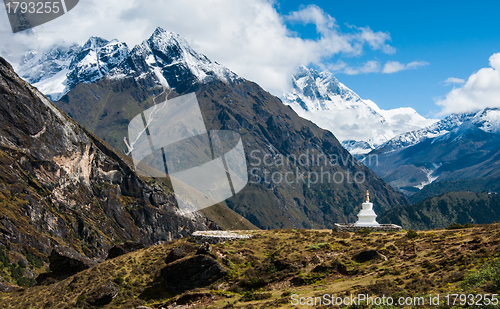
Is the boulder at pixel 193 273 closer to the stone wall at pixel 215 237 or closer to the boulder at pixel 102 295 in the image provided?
the boulder at pixel 102 295

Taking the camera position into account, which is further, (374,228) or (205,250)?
(374,228)

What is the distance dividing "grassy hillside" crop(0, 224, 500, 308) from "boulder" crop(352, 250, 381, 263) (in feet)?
0.29

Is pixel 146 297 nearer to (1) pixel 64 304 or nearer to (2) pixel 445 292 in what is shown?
(1) pixel 64 304

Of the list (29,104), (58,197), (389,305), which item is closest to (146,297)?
(389,305)

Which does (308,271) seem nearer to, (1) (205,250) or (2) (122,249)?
(1) (205,250)

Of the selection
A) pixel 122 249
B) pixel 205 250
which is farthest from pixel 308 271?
pixel 122 249

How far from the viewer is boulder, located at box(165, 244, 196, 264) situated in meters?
41.0

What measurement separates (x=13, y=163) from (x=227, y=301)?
163 metres

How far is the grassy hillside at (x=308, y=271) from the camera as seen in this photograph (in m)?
26.7

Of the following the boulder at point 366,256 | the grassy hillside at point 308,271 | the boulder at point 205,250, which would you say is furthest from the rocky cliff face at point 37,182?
the boulder at point 366,256

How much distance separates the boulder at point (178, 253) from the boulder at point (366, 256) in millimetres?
17694

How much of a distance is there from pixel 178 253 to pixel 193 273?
4.74m

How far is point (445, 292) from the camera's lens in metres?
23.9

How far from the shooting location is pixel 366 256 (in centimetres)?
3500
